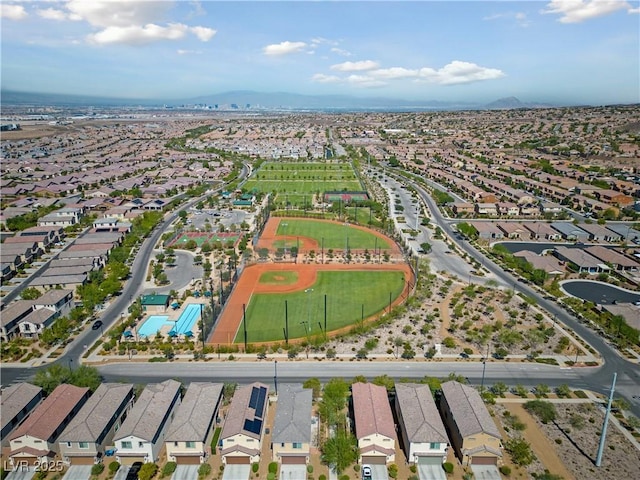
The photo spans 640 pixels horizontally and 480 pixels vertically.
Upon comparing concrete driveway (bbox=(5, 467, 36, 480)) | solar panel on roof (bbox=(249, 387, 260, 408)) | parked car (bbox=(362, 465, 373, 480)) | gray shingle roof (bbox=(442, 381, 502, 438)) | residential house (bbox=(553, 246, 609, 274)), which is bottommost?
concrete driveway (bbox=(5, 467, 36, 480))

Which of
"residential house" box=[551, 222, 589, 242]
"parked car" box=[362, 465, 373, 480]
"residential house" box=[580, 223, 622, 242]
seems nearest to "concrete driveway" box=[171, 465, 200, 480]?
"parked car" box=[362, 465, 373, 480]

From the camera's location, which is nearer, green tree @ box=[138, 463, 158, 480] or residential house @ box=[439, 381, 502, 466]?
green tree @ box=[138, 463, 158, 480]

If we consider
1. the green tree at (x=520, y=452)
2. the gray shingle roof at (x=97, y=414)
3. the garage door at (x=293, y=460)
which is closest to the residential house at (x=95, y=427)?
the gray shingle roof at (x=97, y=414)

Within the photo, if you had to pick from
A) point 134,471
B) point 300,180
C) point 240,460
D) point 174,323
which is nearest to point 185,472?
point 134,471

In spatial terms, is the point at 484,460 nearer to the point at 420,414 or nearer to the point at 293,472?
the point at 420,414

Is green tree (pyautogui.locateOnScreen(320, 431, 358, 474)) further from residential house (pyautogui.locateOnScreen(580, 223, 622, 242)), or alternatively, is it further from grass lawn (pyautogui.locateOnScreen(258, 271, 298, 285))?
residential house (pyautogui.locateOnScreen(580, 223, 622, 242))
